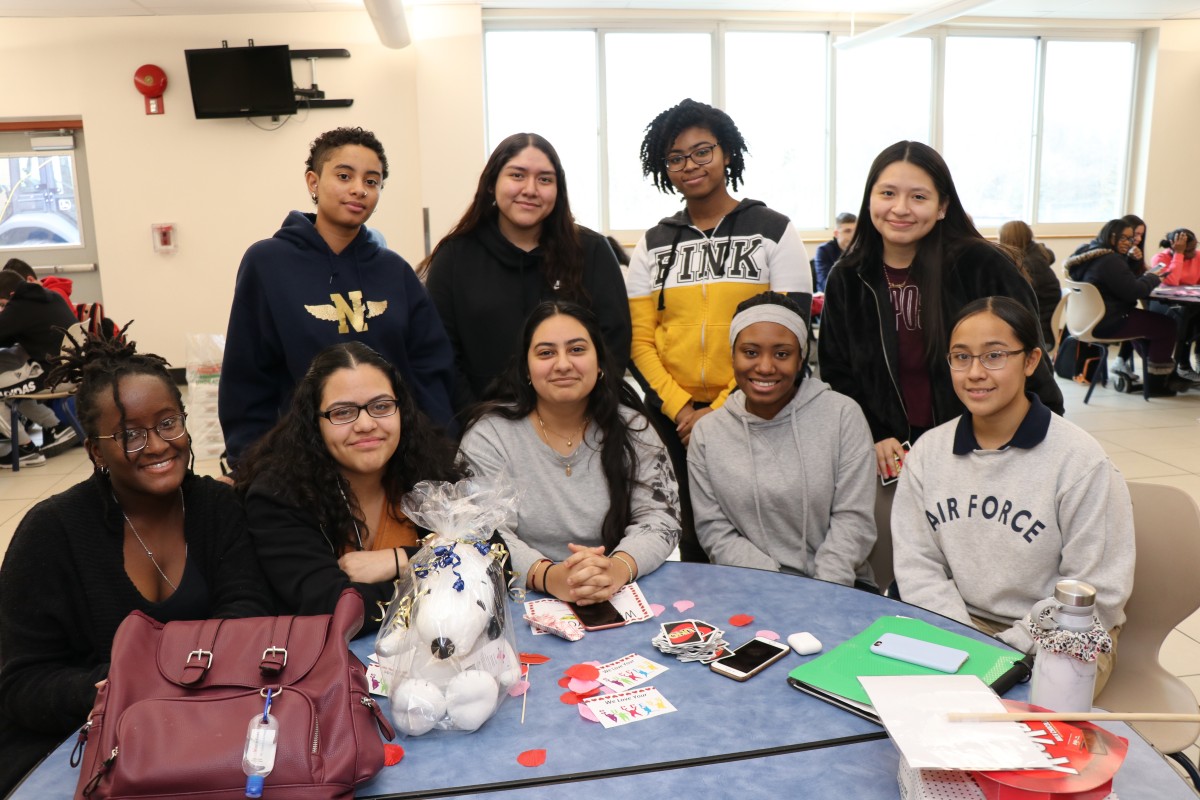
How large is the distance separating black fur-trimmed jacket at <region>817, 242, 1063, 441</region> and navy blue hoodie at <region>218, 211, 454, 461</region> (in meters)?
1.18

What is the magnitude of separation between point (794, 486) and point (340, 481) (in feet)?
3.81

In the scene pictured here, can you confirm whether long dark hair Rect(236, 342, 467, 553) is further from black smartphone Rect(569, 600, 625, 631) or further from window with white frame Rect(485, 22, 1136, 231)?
window with white frame Rect(485, 22, 1136, 231)

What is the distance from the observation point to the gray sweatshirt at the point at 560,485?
212cm

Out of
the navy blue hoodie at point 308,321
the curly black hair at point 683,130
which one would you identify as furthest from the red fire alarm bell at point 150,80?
the curly black hair at point 683,130

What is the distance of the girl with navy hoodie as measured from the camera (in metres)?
2.40

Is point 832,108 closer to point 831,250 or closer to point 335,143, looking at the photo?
point 831,250

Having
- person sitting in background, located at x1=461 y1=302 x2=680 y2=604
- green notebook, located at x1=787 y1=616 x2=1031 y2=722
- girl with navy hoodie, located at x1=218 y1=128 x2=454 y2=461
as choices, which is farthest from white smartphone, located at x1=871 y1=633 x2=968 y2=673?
girl with navy hoodie, located at x1=218 y1=128 x2=454 y2=461

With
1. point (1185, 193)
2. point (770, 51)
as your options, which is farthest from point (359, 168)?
point (1185, 193)

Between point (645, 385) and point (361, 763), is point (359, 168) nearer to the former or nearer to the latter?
point (645, 385)

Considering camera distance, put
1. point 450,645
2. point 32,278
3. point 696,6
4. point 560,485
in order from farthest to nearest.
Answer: point 696,6, point 32,278, point 560,485, point 450,645

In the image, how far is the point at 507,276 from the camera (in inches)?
106

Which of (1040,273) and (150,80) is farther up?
(150,80)

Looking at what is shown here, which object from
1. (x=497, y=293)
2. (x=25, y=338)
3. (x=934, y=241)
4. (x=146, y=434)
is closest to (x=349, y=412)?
(x=146, y=434)

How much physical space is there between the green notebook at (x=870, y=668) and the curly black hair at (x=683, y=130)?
170 cm
